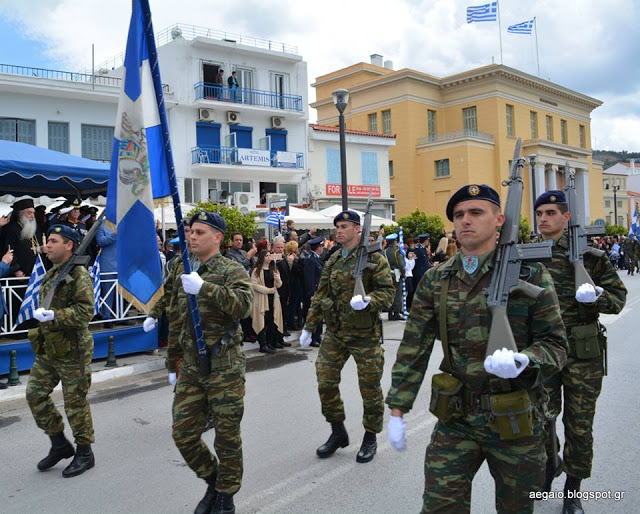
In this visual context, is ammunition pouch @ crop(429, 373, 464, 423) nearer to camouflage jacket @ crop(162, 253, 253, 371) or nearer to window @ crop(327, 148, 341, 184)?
camouflage jacket @ crop(162, 253, 253, 371)

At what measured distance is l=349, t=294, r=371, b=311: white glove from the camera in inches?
193

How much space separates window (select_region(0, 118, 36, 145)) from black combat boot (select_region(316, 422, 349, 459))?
→ 24038 mm

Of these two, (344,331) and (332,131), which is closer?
(344,331)

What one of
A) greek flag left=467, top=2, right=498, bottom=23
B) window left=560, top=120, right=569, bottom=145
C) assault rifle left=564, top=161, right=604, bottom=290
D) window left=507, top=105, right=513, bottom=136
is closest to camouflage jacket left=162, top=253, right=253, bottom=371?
assault rifle left=564, top=161, right=604, bottom=290

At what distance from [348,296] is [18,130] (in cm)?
2453

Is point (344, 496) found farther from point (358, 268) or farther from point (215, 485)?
point (358, 268)

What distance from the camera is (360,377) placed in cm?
505

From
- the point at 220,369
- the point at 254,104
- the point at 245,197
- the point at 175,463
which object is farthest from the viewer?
the point at 254,104

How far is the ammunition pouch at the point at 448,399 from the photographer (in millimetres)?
2809

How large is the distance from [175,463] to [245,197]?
71.8ft

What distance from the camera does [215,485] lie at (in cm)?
393

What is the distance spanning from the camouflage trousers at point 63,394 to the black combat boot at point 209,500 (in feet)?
4.73

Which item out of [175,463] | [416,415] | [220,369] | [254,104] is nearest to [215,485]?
[220,369]

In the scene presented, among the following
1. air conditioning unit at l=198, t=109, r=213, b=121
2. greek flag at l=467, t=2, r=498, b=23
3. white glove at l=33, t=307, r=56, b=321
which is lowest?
white glove at l=33, t=307, r=56, b=321
